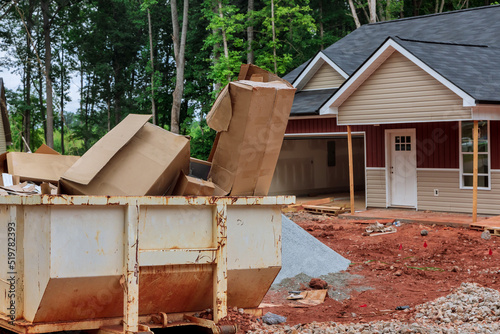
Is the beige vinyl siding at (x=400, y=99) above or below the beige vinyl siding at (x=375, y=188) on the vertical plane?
above

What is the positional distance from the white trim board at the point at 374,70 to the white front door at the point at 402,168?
2328 millimetres

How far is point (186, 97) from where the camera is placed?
43.0 meters

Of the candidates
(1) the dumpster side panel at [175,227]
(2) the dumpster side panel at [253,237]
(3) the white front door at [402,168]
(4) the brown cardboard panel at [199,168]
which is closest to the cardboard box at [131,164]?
(1) the dumpster side panel at [175,227]

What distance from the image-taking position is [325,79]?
22.2 metres

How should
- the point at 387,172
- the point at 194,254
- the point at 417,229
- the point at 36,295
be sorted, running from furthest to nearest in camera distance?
the point at 387,172
the point at 417,229
the point at 194,254
the point at 36,295

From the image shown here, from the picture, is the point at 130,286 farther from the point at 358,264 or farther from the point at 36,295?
the point at 358,264

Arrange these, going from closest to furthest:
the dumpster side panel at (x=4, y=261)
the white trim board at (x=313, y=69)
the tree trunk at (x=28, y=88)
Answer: the dumpster side panel at (x=4, y=261)
the white trim board at (x=313, y=69)
the tree trunk at (x=28, y=88)

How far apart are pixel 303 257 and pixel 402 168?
962 cm

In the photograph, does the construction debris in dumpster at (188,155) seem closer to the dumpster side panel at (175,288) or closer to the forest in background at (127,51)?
the dumpster side panel at (175,288)

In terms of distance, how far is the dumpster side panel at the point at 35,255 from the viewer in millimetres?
4973

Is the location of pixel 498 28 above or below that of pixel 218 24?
below

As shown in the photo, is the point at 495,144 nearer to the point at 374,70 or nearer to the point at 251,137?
the point at 374,70

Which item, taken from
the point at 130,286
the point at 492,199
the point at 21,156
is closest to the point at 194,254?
the point at 130,286

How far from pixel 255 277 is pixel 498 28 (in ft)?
57.0
